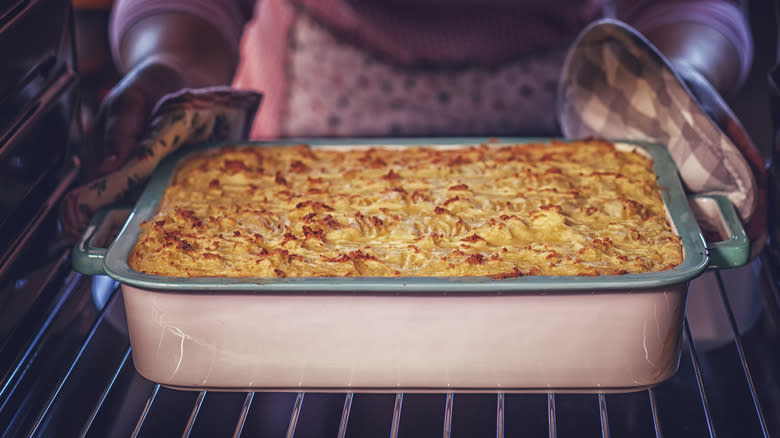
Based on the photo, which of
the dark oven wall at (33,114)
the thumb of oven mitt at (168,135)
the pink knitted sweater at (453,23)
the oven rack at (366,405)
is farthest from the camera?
the pink knitted sweater at (453,23)

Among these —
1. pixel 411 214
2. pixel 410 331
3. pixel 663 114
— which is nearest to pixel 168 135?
pixel 411 214

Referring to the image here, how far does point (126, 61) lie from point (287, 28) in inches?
17.9

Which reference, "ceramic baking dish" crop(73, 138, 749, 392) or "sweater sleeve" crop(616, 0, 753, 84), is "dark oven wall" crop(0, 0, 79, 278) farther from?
"sweater sleeve" crop(616, 0, 753, 84)

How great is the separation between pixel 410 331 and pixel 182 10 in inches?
47.4

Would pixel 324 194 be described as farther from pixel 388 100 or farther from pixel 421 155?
pixel 388 100

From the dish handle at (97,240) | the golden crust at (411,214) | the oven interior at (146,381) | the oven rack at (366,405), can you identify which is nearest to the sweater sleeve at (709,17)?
the golden crust at (411,214)

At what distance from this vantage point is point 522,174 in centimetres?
110

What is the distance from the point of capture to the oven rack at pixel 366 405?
28.9 inches

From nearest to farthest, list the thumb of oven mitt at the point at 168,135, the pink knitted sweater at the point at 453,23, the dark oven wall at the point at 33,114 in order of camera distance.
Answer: the dark oven wall at the point at 33,114 → the thumb of oven mitt at the point at 168,135 → the pink knitted sweater at the point at 453,23

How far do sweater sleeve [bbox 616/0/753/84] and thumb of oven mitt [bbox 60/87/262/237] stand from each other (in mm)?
1040

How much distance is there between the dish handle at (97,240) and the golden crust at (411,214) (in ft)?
0.19

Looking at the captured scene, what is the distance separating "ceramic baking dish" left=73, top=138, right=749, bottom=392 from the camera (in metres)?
0.77

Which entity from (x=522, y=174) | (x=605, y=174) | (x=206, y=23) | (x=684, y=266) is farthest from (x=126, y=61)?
(x=684, y=266)

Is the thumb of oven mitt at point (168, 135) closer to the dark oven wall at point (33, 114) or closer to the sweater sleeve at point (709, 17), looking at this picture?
the dark oven wall at point (33, 114)
